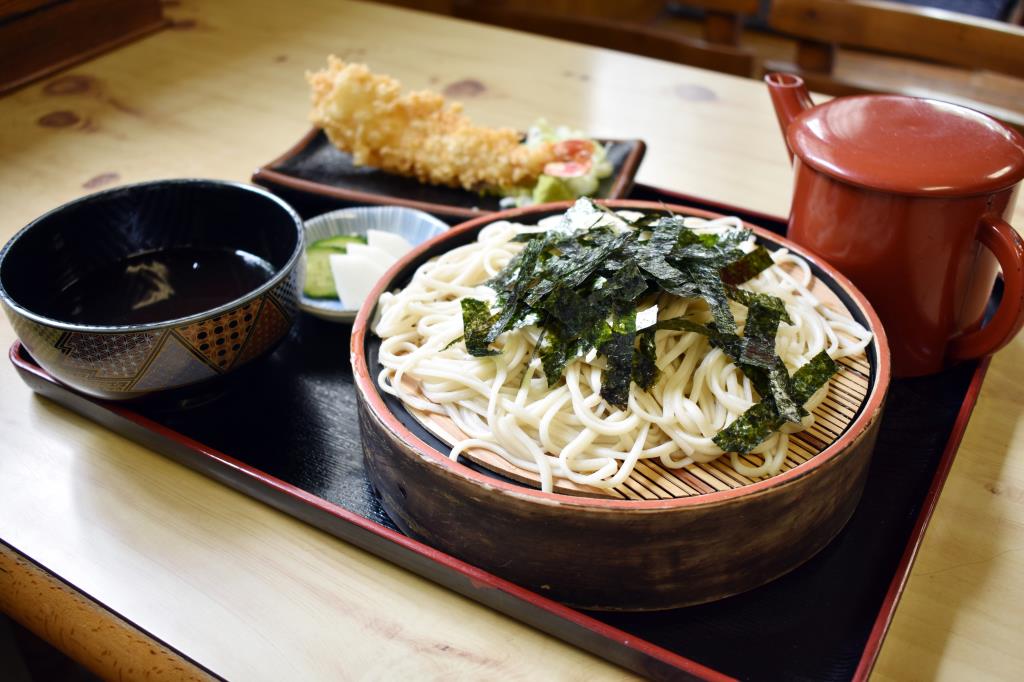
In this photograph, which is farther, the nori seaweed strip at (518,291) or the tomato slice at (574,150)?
the tomato slice at (574,150)

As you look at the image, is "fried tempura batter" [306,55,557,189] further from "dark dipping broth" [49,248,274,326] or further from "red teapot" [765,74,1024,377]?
"red teapot" [765,74,1024,377]

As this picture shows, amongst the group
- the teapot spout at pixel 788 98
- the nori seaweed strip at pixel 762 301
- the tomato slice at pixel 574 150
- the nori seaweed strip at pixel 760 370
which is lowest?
the tomato slice at pixel 574 150

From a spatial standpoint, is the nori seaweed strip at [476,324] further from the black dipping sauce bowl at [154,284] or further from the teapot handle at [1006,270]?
the teapot handle at [1006,270]

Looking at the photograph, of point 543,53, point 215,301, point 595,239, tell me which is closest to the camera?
point 595,239

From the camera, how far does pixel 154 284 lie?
60.4 inches

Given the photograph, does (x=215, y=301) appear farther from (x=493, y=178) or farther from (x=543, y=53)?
(x=543, y=53)

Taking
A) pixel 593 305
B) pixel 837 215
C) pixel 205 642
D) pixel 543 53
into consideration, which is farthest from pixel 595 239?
pixel 543 53

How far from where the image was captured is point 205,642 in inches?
42.1

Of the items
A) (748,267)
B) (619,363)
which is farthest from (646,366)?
(748,267)

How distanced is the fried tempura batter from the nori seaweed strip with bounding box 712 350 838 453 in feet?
3.23

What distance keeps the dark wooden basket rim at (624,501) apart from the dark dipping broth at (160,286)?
0.32m

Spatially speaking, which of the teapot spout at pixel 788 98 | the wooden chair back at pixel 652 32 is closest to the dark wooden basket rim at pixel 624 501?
the teapot spout at pixel 788 98

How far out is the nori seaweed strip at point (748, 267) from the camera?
1315 mm

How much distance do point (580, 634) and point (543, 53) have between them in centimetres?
220
